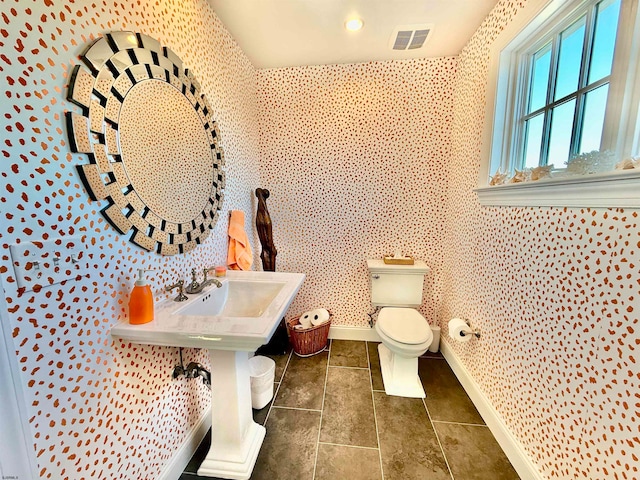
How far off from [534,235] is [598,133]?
0.45m

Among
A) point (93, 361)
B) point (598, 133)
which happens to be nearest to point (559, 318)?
point (598, 133)

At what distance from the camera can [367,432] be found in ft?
5.07

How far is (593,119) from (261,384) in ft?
7.01

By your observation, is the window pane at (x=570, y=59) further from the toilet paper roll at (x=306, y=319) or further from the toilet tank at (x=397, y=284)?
the toilet paper roll at (x=306, y=319)

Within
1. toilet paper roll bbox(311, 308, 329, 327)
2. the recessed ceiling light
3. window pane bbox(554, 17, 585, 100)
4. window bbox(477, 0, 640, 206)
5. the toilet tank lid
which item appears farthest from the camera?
toilet paper roll bbox(311, 308, 329, 327)

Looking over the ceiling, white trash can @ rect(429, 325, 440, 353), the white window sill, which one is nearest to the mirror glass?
the ceiling

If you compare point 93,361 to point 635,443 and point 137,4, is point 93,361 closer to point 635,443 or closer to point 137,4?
point 137,4

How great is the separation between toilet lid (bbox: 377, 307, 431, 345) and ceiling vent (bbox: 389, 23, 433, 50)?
2.00m

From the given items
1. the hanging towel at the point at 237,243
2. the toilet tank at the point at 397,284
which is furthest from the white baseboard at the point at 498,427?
the hanging towel at the point at 237,243

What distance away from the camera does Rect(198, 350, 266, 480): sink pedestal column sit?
1.26 metres

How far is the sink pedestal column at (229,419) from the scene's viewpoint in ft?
4.13

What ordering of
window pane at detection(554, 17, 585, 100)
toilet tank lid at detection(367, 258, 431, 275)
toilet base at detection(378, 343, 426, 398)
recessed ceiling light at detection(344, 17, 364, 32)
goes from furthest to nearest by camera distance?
toilet tank lid at detection(367, 258, 431, 275), toilet base at detection(378, 343, 426, 398), recessed ceiling light at detection(344, 17, 364, 32), window pane at detection(554, 17, 585, 100)

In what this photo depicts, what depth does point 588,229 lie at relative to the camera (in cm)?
96

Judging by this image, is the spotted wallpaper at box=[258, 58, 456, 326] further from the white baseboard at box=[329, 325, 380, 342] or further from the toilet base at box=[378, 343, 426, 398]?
the toilet base at box=[378, 343, 426, 398]
